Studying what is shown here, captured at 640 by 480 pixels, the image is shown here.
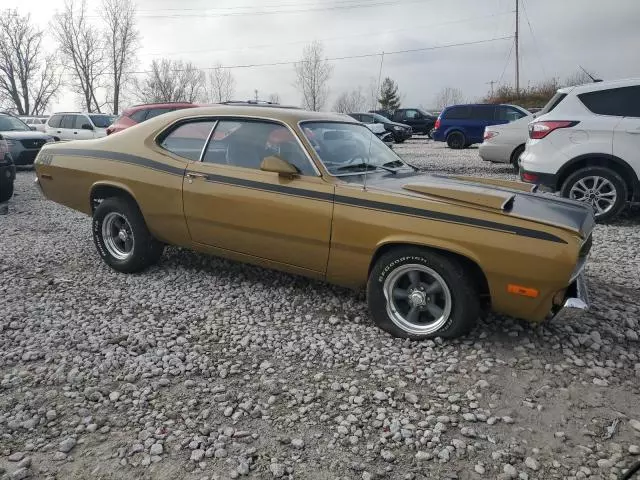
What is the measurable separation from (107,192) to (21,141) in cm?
992

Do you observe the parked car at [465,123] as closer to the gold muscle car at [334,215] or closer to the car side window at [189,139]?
the gold muscle car at [334,215]

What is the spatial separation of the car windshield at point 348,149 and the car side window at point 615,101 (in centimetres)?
352

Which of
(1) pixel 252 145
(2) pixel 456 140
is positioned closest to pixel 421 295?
(1) pixel 252 145

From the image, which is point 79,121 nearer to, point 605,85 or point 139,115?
point 139,115

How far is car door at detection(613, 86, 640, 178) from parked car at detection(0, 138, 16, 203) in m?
8.67

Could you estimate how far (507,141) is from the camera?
11180 mm

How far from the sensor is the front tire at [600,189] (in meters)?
6.25

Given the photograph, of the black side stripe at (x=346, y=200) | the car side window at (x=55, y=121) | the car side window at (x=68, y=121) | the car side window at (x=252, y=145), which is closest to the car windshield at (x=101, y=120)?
the car side window at (x=68, y=121)

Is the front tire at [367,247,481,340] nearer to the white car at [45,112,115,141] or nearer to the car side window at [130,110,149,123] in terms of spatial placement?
the car side window at [130,110,149,123]

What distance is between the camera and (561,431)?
2492 millimetres

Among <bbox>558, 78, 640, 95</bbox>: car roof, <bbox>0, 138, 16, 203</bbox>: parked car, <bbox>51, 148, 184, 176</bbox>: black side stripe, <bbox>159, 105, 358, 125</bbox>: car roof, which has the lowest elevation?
<bbox>0, 138, 16, 203</bbox>: parked car

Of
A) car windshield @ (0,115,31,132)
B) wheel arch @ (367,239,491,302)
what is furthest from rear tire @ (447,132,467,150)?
wheel arch @ (367,239,491,302)

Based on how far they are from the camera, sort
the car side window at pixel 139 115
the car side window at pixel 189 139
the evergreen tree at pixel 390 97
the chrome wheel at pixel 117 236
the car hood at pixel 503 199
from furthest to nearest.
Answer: the evergreen tree at pixel 390 97, the car side window at pixel 139 115, the chrome wheel at pixel 117 236, the car side window at pixel 189 139, the car hood at pixel 503 199

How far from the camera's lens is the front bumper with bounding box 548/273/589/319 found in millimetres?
2979
